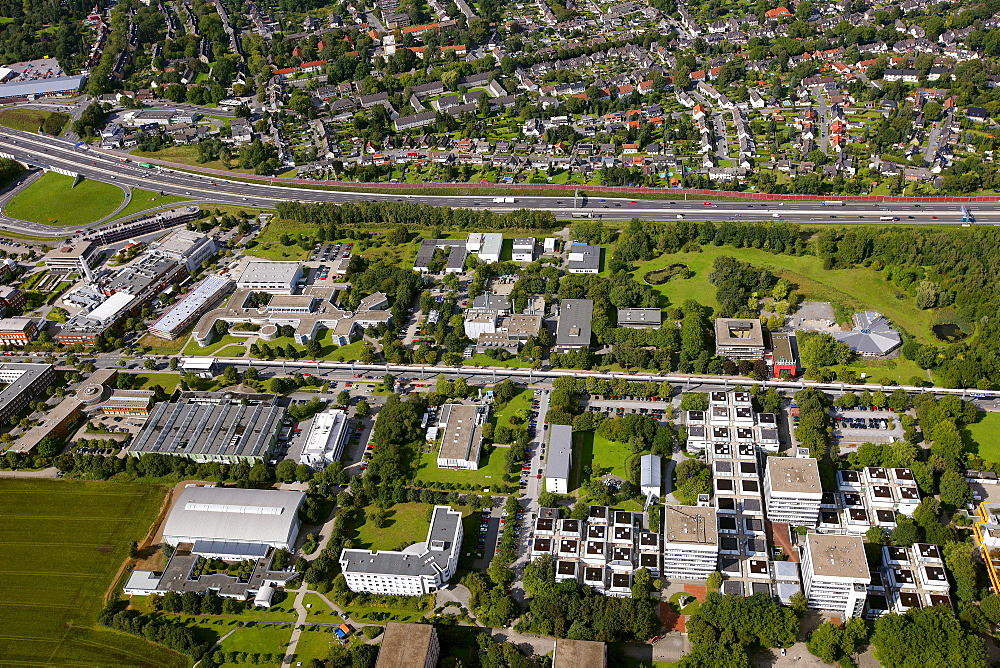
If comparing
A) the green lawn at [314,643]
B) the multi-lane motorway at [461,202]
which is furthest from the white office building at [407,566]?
the multi-lane motorway at [461,202]

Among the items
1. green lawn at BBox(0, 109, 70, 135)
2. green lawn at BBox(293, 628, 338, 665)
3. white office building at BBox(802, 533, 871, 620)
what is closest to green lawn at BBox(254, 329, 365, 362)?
green lawn at BBox(293, 628, 338, 665)

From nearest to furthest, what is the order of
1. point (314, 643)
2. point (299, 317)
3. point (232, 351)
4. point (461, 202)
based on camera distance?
point (314, 643), point (232, 351), point (299, 317), point (461, 202)

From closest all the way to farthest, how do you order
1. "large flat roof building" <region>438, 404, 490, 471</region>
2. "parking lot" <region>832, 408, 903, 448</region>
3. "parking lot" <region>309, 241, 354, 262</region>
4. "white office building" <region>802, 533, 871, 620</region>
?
"white office building" <region>802, 533, 871, 620</region>, "large flat roof building" <region>438, 404, 490, 471</region>, "parking lot" <region>832, 408, 903, 448</region>, "parking lot" <region>309, 241, 354, 262</region>

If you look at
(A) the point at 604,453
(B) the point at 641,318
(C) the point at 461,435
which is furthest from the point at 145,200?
(A) the point at 604,453

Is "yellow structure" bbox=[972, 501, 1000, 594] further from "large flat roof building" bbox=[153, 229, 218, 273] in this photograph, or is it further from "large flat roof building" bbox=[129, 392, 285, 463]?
"large flat roof building" bbox=[153, 229, 218, 273]

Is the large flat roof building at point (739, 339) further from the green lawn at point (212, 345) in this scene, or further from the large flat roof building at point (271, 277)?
the green lawn at point (212, 345)

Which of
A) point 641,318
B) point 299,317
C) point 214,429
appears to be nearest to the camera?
point 214,429

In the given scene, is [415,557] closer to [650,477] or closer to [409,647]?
[409,647]

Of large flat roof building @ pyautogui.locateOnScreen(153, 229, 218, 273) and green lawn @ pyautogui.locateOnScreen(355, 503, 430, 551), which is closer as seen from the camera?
green lawn @ pyautogui.locateOnScreen(355, 503, 430, 551)
